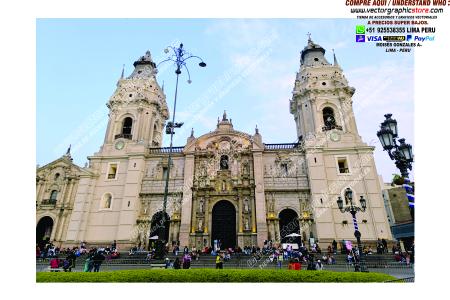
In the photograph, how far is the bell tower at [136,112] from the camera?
33.1 m

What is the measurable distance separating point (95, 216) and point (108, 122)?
11942mm

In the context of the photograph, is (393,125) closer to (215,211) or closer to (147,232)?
(215,211)

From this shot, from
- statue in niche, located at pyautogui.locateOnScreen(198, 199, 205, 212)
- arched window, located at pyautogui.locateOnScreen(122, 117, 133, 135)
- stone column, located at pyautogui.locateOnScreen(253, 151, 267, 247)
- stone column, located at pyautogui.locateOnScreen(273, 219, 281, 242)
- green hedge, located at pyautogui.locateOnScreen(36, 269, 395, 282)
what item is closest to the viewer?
green hedge, located at pyautogui.locateOnScreen(36, 269, 395, 282)

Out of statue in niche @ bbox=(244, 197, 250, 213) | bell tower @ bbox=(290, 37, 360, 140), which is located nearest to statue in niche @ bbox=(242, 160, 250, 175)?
statue in niche @ bbox=(244, 197, 250, 213)

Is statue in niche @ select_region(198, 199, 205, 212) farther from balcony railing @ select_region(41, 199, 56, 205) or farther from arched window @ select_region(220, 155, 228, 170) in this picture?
balcony railing @ select_region(41, 199, 56, 205)

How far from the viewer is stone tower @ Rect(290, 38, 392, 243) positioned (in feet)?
84.4

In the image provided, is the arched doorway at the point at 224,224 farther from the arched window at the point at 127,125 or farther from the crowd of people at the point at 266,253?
the arched window at the point at 127,125

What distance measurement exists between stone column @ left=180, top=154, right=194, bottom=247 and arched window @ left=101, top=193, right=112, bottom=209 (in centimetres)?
803

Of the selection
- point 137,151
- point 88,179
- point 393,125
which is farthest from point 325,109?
point 88,179

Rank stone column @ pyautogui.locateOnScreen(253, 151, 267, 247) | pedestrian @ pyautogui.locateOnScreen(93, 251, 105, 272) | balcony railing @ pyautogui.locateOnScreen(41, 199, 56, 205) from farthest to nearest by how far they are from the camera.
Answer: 1. balcony railing @ pyautogui.locateOnScreen(41, 199, 56, 205)
2. stone column @ pyautogui.locateOnScreen(253, 151, 267, 247)
3. pedestrian @ pyautogui.locateOnScreen(93, 251, 105, 272)

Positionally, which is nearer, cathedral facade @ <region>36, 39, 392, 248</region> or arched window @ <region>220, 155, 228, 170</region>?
cathedral facade @ <region>36, 39, 392, 248</region>

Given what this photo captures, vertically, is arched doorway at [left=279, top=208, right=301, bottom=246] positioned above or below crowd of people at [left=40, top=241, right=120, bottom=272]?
above

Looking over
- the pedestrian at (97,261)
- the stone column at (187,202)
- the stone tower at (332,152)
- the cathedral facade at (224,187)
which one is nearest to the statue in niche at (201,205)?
the cathedral facade at (224,187)

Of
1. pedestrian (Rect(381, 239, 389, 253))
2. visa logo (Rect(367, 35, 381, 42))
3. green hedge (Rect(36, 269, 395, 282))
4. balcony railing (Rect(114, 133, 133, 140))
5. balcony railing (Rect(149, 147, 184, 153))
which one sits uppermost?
balcony railing (Rect(114, 133, 133, 140))
